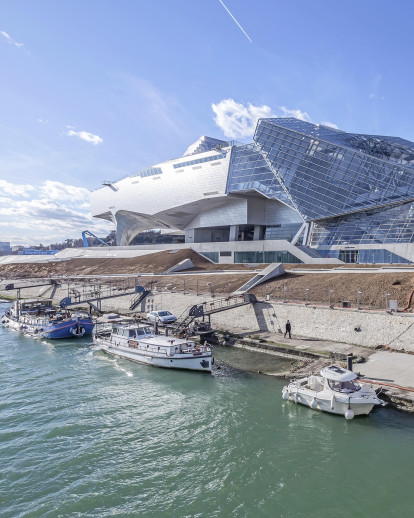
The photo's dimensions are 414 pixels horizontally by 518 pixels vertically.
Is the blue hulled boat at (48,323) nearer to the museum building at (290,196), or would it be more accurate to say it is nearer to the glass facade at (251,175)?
the museum building at (290,196)

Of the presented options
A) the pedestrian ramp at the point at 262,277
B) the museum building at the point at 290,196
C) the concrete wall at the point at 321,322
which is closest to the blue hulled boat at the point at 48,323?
the concrete wall at the point at 321,322

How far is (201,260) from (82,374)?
51657 mm

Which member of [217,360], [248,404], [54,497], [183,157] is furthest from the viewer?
[183,157]

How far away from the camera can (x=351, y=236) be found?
60.5m

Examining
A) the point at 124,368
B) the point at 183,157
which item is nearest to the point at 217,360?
the point at 124,368

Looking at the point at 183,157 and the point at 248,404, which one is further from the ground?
the point at 183,157

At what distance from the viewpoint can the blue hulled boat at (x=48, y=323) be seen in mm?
36062

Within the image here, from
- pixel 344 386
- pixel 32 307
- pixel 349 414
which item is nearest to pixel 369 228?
pixel 344 386

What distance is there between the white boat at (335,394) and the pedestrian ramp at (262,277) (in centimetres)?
2262

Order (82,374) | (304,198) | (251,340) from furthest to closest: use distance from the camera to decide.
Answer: (304,198)
(251,340)
(82,374)

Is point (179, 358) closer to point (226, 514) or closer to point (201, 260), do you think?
point (226, 514)

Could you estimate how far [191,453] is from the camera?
579 inches

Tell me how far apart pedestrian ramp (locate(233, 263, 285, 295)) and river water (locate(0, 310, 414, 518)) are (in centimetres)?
2016

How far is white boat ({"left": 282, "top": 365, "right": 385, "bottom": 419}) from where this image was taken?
17562 millimetres
